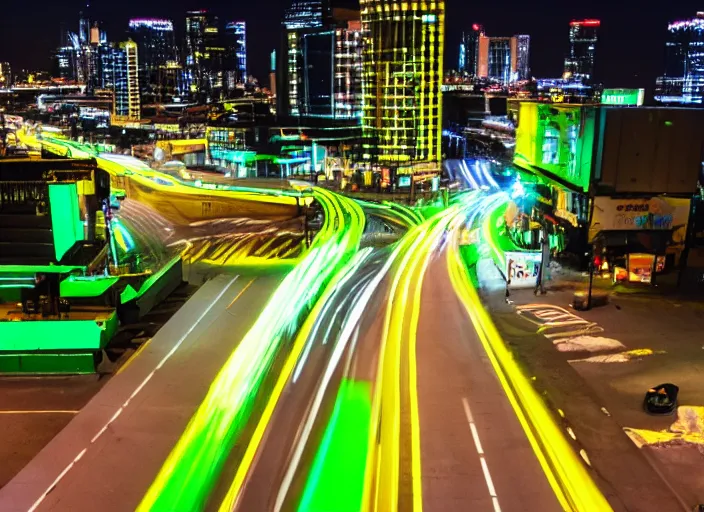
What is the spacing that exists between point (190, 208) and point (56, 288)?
23.8 meters

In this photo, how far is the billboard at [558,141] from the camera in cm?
2733

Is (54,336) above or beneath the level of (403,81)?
beneath

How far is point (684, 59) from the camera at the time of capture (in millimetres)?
151375

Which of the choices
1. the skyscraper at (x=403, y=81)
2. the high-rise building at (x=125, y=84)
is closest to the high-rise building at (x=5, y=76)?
the high-rise building at (x=125, y=84)

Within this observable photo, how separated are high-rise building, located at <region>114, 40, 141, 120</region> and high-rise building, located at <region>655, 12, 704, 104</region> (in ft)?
379

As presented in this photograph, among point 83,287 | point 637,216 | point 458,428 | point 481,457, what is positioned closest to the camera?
point 481,457

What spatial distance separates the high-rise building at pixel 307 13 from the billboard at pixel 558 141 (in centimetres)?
8823

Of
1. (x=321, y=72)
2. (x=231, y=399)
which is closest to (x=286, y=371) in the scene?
(x=231, y=399)

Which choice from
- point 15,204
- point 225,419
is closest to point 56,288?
point 15,204

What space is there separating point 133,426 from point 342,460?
431 centimetres

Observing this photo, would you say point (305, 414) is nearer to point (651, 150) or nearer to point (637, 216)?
point (637, 216)

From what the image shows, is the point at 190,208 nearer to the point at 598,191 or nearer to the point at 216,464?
the point at 598,191

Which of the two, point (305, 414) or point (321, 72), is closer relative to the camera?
point (305, 414)

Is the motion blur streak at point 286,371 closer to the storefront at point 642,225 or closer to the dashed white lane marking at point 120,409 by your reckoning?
the dashed white lane marking at point 120,409
